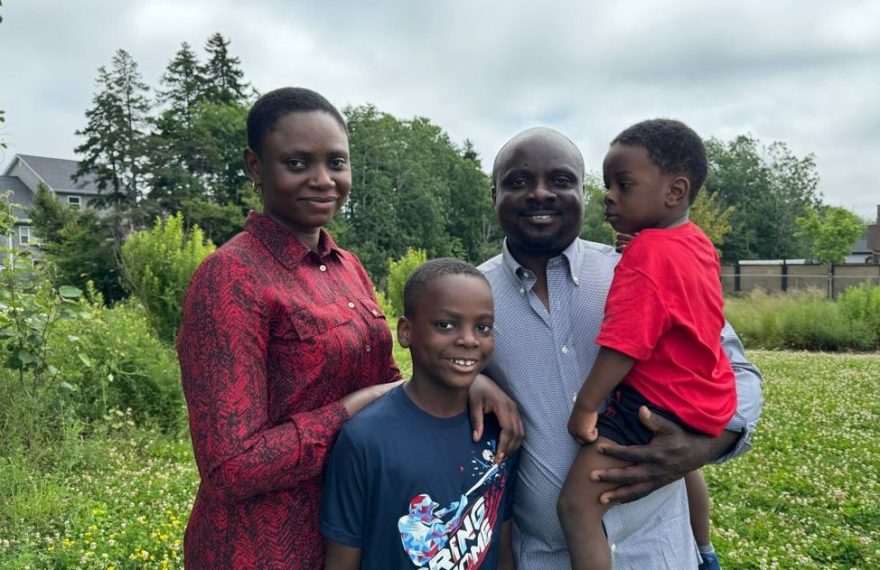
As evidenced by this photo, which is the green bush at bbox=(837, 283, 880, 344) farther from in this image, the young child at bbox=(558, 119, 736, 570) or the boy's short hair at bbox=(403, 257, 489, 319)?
the boy's short hair at bbox=(403, 257, 489, 319)

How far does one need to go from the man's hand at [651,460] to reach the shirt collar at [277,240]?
1010mm

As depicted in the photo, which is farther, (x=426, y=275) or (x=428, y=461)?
(x=426, y=275)

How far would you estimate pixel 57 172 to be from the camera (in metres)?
54.2

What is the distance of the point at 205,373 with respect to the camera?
1573mm

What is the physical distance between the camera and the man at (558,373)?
6.40 ft

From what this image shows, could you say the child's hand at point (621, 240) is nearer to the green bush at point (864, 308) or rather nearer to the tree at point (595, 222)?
the green bush at point (864, 308)

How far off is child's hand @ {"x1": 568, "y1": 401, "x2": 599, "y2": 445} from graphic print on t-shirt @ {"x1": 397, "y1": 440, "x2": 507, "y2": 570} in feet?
0.77

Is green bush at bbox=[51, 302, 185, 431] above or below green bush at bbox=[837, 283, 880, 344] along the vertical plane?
above

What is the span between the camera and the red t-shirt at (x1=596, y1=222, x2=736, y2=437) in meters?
1.86

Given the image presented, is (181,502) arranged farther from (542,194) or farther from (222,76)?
(222,76)

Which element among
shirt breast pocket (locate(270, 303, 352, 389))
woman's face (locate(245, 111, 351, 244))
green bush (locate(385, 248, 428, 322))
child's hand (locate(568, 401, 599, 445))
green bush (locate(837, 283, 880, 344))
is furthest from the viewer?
green bush (locate(385, 248, 428, 322))

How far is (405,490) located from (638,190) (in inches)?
46.5

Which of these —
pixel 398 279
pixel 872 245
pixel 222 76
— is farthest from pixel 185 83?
pixel 872 245

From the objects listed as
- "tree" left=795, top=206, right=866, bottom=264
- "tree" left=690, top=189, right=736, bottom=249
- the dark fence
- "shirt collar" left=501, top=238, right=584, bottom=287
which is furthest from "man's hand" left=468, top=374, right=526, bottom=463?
"tree" left=690, top=189, right=736, bottom=249
